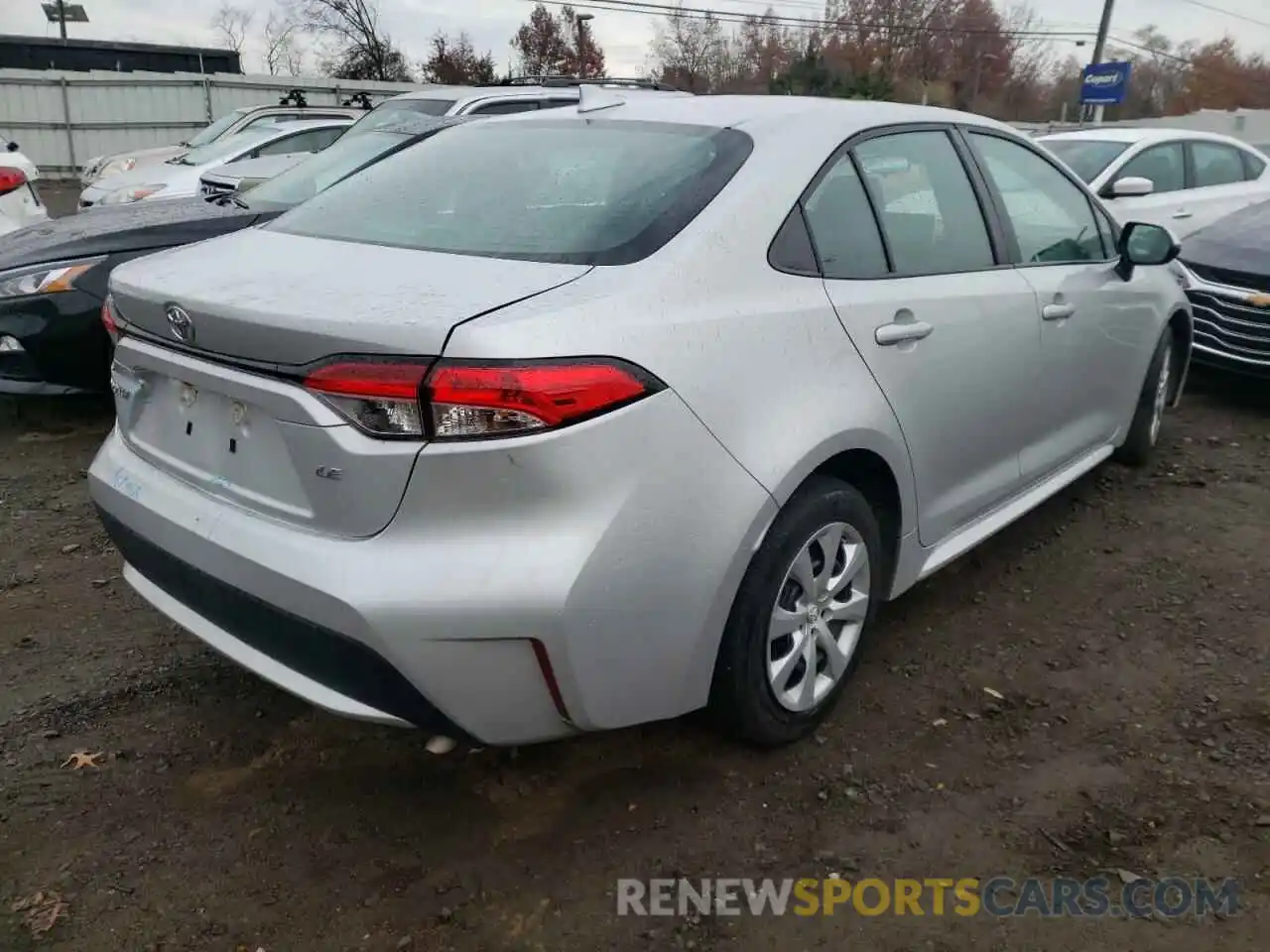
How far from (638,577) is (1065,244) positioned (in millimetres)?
2471

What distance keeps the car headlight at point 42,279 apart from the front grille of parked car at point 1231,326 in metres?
5.97

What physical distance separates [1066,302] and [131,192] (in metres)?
9.57

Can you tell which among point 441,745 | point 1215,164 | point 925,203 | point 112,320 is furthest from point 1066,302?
point 1215,164

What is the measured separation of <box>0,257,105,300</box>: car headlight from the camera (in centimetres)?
459

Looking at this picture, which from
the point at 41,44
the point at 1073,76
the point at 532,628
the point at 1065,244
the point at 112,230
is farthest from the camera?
the point at 1073,76

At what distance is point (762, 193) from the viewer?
7.98ft

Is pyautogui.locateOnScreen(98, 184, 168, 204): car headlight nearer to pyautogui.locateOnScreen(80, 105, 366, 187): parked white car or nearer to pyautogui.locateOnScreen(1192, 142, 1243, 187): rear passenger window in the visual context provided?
pyautogui.locateOnScreen(80, 105, 366, 187): parked white car

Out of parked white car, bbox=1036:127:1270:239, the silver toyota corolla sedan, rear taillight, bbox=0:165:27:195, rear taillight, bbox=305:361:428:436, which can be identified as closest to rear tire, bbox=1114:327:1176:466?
the silver toyota corolla sedan

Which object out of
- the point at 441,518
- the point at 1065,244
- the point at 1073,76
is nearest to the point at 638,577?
the point at 441,518

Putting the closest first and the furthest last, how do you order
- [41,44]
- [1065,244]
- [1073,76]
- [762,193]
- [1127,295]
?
[762,193] → [1065,244] → [1127,295] → [41,44] → [1073,76]

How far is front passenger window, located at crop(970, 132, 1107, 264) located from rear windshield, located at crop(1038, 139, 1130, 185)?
13.8 feet

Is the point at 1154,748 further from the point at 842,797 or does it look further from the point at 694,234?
the point at 694,234

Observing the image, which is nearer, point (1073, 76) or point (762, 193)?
point (762, 193)

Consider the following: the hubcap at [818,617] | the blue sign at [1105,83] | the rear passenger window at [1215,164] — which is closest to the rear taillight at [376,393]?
the hubcap at [818,617]
